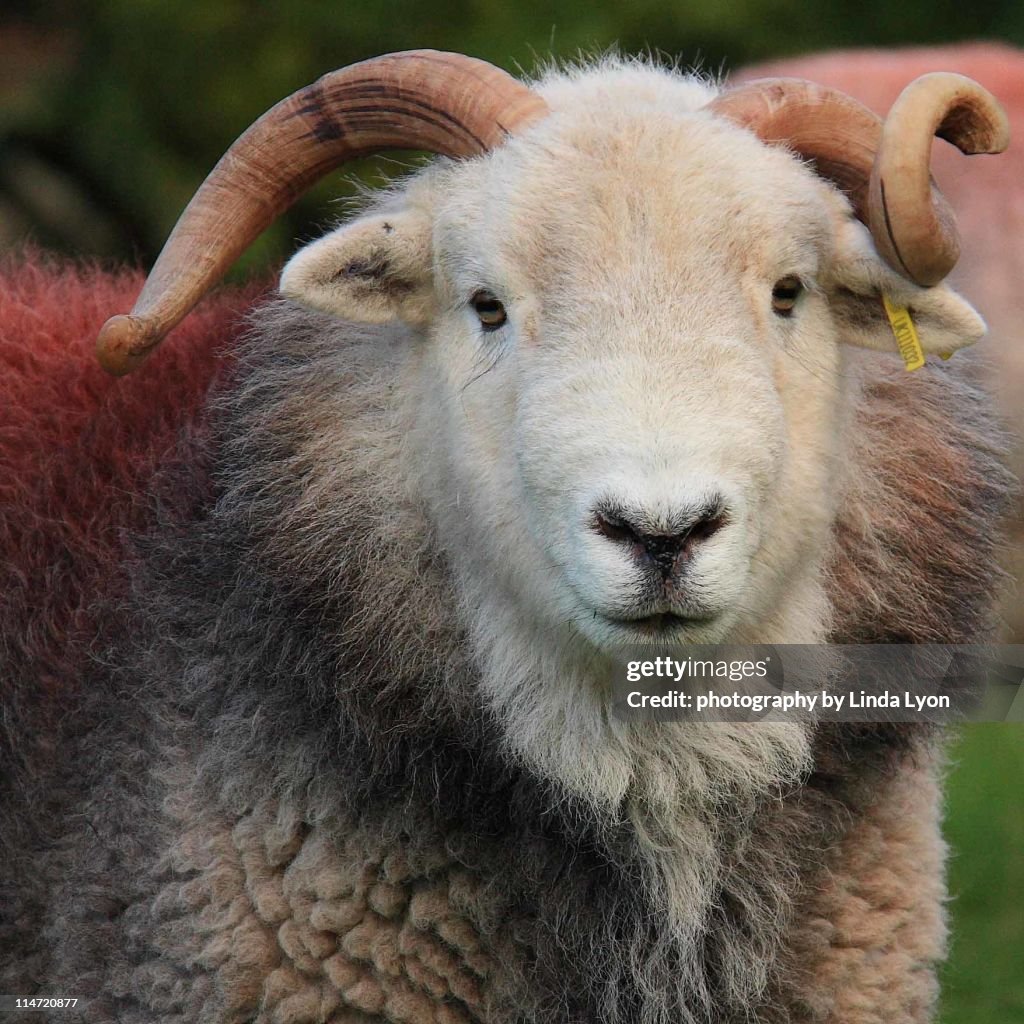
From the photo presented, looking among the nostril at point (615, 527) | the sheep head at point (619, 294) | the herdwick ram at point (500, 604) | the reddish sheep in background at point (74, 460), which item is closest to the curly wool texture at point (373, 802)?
the herdwick ram at point (500, 604)

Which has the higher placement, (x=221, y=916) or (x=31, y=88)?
(x=31, y=88)

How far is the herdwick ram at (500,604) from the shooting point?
321 cm

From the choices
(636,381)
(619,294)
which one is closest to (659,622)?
(636,381)

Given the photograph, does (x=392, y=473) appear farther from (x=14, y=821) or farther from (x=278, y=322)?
(x=14, y=821)

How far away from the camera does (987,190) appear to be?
27.4 feet

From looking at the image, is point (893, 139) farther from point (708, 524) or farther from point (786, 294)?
point (708, 524)

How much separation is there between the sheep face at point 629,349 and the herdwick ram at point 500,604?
0.03ft

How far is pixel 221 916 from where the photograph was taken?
338 cm

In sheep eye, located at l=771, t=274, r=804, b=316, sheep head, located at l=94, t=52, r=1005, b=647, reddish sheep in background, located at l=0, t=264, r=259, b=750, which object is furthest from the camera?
reddish sheep in background, located at l=0, t=264, r=259, b=750

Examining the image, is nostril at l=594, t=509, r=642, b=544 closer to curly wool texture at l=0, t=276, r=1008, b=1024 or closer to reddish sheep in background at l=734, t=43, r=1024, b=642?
curly wool texture at l=0, t=276, r=1008, b=1024

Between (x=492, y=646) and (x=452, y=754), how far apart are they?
0.82 feet

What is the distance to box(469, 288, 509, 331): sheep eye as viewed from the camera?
10.8ft

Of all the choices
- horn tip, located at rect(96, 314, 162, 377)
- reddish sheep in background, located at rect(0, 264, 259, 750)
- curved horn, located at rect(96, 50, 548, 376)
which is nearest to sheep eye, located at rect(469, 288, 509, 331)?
curved horn, located at rect(96, 50, 548, 376)

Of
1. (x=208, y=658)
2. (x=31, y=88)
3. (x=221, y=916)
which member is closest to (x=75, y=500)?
(x=208, y=658)
